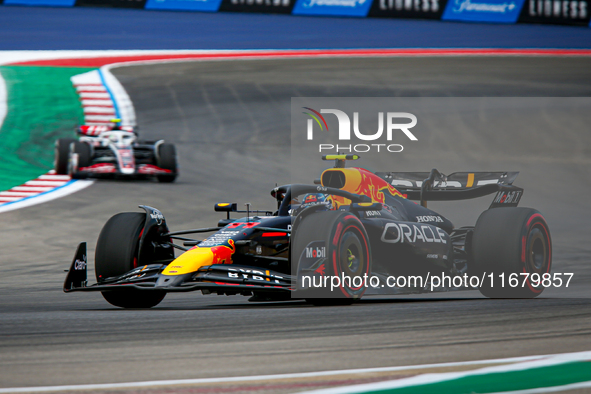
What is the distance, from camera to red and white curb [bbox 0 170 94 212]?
15734 mm

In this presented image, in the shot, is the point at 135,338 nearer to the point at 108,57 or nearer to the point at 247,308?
the point at 247,308

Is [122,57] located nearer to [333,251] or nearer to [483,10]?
[483,10]

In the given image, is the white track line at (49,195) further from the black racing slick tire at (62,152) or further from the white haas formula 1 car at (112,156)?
the black racing slick tire at (62,152)

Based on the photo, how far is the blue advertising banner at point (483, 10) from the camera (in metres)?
34.8

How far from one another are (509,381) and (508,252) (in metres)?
3.80

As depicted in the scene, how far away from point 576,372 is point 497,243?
3.59m

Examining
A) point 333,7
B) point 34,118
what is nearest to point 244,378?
point 34,118

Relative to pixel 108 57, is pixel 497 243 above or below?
below

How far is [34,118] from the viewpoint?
76.0 feet

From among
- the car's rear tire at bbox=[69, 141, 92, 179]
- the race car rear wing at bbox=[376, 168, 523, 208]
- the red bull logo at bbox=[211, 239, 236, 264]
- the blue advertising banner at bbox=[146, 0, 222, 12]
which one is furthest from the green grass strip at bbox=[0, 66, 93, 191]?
the red bull logo at bbox=[211, 239, 236, 264]

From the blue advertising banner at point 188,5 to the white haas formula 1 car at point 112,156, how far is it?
616 inches

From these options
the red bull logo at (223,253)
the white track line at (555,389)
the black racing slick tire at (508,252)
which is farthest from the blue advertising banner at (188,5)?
the white track line at (555,389)

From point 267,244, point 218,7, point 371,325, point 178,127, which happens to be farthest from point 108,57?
point 371,325

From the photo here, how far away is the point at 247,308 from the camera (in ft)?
24.3
